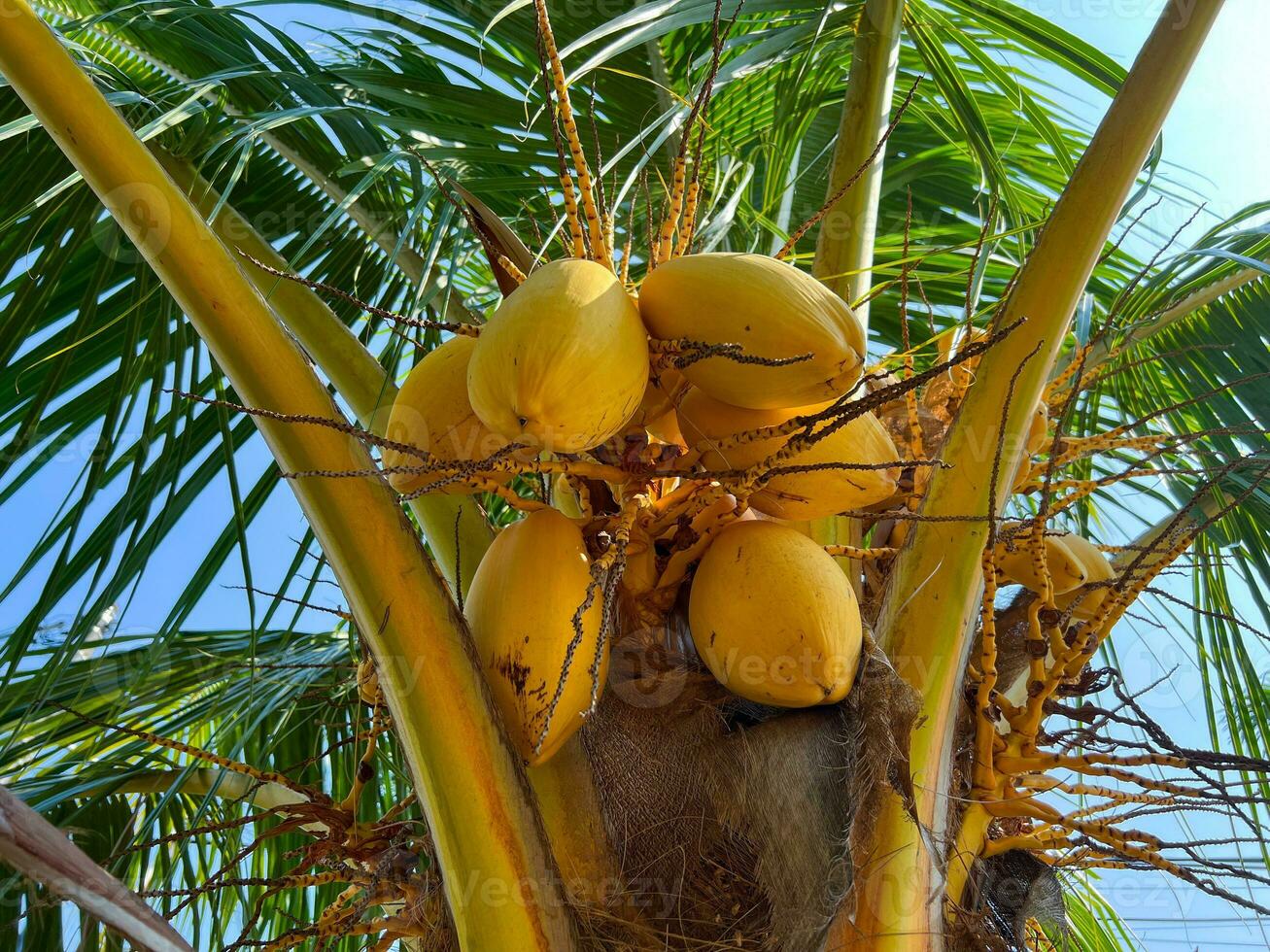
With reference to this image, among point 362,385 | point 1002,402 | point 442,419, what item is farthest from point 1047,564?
point 362,385

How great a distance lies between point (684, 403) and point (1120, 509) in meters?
1.73

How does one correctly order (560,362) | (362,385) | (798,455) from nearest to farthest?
(560,362) < (798,455) < (362,385)

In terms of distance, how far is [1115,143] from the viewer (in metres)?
1.31

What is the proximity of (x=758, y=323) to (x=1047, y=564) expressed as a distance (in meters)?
0.75

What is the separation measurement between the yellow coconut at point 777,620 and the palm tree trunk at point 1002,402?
0.11m

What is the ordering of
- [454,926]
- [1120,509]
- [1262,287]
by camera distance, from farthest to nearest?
[1120,509]
[1262,287]
[454,926]

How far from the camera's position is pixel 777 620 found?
3.97 feet

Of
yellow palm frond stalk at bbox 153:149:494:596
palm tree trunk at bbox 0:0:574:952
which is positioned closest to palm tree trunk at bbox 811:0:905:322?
yellow palm frond stalk at bbox 153:149:494:596

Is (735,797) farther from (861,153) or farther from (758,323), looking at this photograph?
(861,153)

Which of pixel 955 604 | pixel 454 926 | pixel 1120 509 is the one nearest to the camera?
pixel 454 926

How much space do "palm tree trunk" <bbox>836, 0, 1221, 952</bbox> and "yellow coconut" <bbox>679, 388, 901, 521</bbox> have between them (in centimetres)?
9

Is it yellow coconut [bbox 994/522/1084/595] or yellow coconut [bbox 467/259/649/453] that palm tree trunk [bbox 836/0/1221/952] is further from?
yellow coconut [bbox 467/259/649/453]

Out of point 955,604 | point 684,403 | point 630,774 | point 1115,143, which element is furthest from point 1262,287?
point 630,774

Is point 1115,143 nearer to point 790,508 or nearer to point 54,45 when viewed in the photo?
point 790,508
